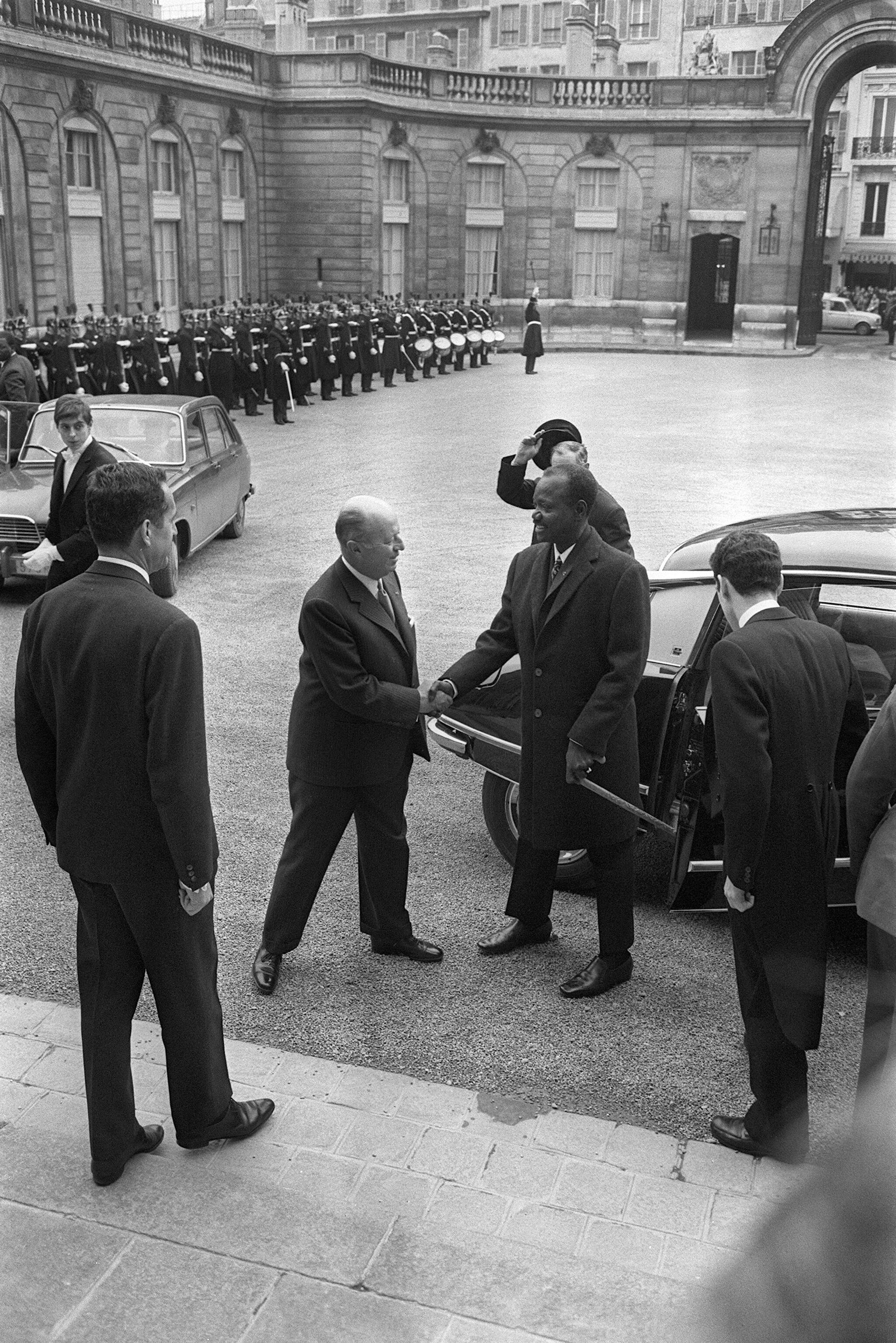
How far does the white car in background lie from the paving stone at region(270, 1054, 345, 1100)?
167ft

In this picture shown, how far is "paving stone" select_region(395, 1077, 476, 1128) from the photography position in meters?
4.21

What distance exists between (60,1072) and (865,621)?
11.8 ft

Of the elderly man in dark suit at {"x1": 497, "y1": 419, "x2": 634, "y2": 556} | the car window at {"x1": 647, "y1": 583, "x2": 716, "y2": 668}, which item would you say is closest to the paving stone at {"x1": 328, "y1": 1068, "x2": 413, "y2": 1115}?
the elderly man in dark suit at {"x1": 497, "y1": 419, "x2": 634, "y2": 556}

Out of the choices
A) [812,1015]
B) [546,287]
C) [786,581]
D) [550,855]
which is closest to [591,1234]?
[812,1015]

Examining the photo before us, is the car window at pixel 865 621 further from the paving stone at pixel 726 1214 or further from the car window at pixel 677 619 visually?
the paving stone at pixel 726 1214

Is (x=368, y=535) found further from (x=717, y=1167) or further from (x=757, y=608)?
(x=717, y=1167)

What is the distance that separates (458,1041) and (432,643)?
5473 millimetres

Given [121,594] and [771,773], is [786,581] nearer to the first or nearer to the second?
[771,773]

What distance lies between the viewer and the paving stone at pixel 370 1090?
4.29 meters

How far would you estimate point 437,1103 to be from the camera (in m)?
4.30

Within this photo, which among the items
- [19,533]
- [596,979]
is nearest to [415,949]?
[596,979]

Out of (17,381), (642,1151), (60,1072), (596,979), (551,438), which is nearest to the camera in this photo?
(642,1151)

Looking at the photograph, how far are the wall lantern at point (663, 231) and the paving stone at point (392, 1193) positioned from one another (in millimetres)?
42463

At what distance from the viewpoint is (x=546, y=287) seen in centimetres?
4378
